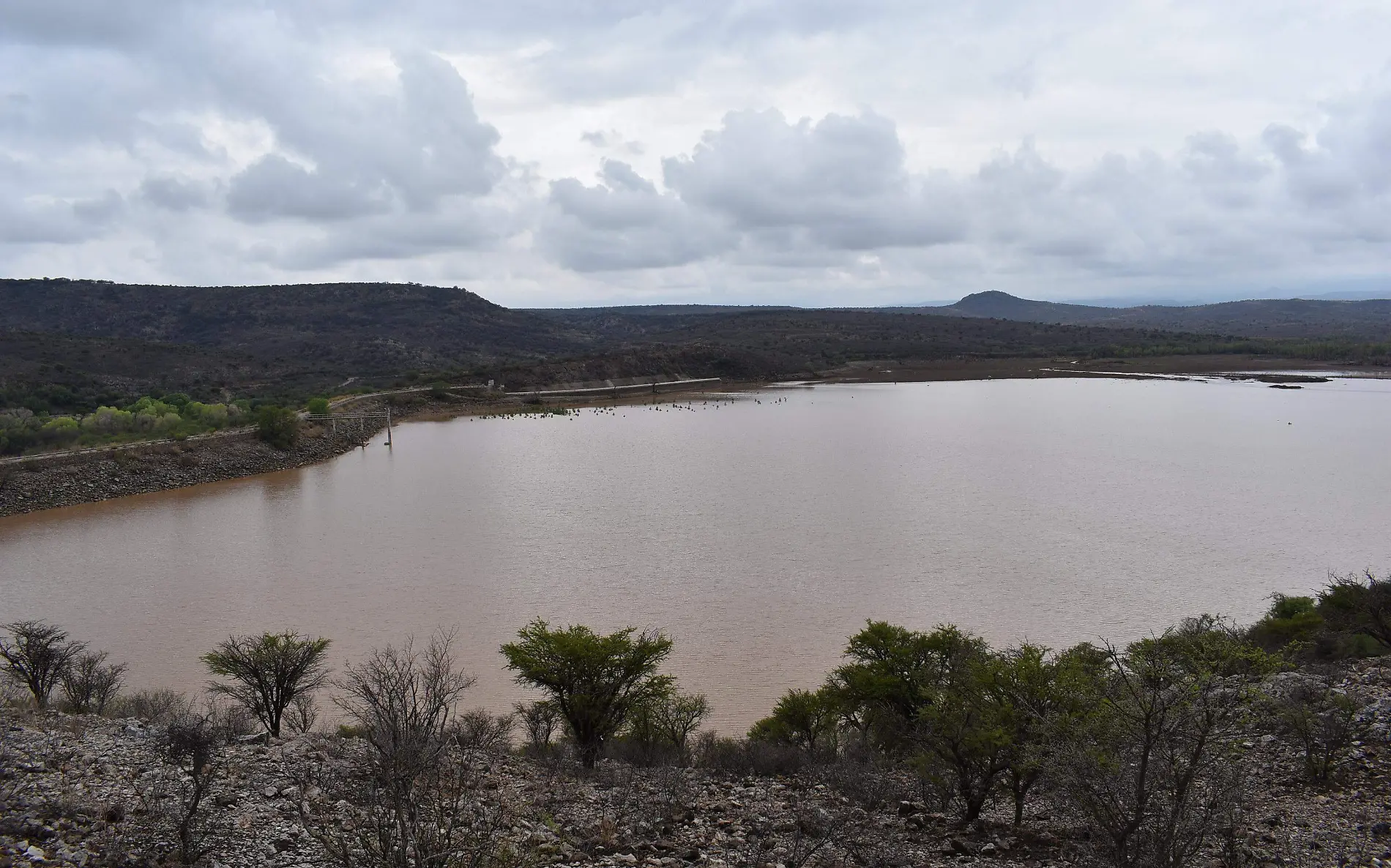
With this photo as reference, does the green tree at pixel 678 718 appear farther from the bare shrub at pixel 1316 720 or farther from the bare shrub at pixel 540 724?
the bare shrub at pixel 1316 720

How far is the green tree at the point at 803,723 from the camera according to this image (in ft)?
38.1

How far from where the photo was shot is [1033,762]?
7.56 meters

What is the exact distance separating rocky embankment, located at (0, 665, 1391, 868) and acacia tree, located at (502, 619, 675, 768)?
1118 millimetres

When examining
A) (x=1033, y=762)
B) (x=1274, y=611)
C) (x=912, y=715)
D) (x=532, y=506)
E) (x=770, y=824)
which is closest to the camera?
(x=1033, y=762)

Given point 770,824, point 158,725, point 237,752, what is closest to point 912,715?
point 770,824

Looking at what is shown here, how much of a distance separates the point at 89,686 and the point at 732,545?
47.4 feet

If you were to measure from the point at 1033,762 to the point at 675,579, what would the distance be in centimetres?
1271

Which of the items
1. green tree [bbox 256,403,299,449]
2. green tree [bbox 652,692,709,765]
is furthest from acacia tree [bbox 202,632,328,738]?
green tree [bbox 256,403,299,449]

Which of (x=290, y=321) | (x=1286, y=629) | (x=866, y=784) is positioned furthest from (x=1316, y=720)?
(x=290, y=321)

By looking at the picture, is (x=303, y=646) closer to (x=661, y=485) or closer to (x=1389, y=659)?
(x=1389, y=659)

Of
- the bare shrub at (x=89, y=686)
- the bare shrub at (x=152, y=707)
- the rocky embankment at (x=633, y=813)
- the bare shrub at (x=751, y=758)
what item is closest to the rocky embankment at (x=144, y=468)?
the bare shrub at (x=89, y=686)

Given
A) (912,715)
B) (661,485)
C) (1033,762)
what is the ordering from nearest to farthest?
(1033,762), (912,715), (661,485)

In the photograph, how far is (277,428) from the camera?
1668 inches

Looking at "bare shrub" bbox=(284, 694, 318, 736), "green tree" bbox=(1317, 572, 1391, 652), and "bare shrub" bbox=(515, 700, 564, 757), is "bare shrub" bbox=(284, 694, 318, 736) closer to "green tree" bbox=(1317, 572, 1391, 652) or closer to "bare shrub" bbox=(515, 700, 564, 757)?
"bare shrub" bbox=(515, 700, 564, 757)
